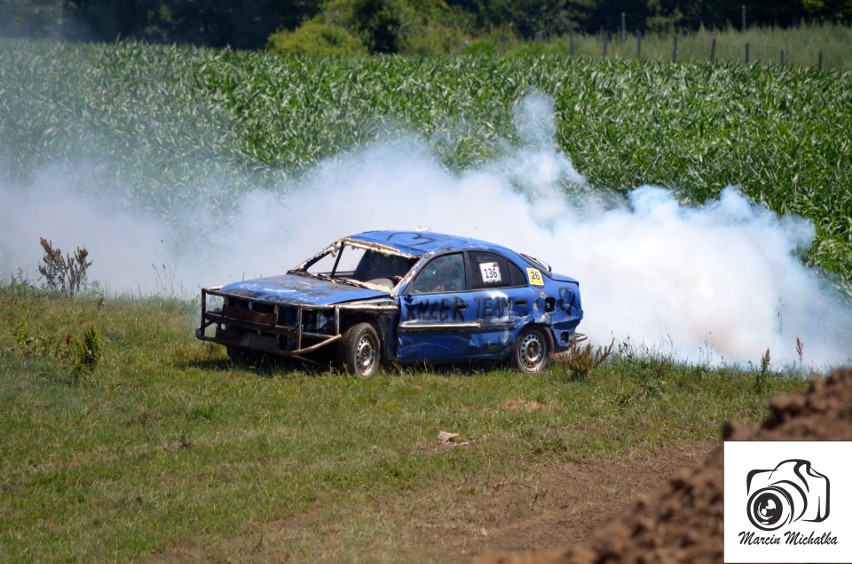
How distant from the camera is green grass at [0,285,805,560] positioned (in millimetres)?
7957

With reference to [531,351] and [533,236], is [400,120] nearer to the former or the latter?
[533,236]

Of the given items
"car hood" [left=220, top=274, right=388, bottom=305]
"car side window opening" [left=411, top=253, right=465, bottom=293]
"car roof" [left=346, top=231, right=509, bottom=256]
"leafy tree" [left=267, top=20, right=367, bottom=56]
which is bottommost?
"car hood" [left=220, top=274, right=388, bottom=305]

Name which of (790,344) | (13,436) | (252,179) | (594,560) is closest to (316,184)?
(252,179)

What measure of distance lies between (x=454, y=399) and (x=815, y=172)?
37.0ft

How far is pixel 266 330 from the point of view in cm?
1199

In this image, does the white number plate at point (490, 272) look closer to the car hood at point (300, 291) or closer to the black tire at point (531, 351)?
the black tire at point (531, 351)

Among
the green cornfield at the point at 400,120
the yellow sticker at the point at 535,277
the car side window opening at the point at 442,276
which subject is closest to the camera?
the car side window opening at the point at 442,276

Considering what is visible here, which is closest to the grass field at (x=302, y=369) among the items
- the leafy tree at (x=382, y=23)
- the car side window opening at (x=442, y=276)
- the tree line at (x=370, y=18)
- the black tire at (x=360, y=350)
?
the black tire at (x=360, y=350)

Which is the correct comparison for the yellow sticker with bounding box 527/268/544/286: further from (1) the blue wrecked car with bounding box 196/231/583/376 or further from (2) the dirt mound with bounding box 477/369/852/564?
(2) the dirt mound with bounding box 477/369/852/564

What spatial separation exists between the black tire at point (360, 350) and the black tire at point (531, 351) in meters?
1.87

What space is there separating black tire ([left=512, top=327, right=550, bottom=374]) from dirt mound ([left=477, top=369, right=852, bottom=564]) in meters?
7.92

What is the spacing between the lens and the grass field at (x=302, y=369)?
8.40 meters

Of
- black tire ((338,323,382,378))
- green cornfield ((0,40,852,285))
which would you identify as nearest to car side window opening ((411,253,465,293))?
black tire ((338,323,382,378))

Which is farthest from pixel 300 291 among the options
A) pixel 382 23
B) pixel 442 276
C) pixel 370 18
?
pixel 370 18
